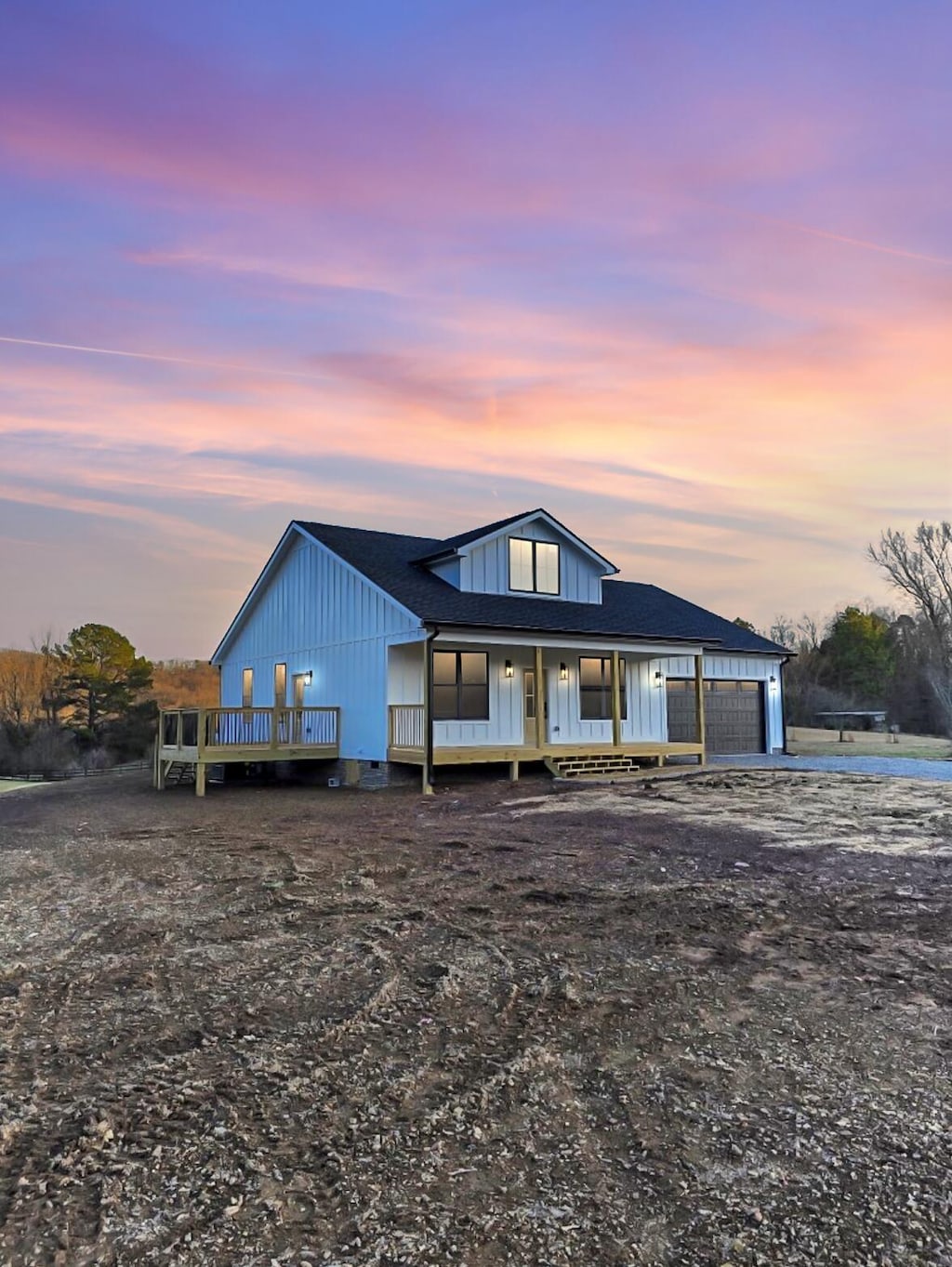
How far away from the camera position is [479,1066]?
3443 millimetres

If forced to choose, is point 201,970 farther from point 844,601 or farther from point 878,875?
point 844,601

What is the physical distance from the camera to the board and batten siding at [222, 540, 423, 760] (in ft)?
53.5

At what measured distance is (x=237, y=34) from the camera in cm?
1042

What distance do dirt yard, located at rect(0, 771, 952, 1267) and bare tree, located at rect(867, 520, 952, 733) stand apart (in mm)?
32500

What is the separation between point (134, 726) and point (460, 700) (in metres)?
27.2

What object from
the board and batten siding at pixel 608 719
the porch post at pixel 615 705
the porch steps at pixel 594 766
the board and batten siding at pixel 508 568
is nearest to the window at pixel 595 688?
the board and batten siding at pixel 608 719

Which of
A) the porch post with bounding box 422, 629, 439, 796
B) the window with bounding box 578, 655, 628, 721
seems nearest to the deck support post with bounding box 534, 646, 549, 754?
the window with bounding box 578, 655, 628, 721

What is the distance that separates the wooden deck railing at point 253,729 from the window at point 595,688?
19.0 ft

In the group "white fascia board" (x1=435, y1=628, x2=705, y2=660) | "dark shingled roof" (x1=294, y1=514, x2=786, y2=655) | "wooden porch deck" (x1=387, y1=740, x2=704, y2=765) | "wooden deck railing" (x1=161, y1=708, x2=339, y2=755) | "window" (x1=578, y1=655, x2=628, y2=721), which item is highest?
"dark shingled roof" (x1=294, y1=514, x2=786, y2=655)

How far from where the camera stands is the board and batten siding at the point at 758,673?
21431mm

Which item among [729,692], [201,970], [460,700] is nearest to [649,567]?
[729,692]

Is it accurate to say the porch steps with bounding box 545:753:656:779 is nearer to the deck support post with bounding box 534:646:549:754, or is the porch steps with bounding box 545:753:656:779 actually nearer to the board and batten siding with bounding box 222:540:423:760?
the deck support post with bounding box 534:646:549:754

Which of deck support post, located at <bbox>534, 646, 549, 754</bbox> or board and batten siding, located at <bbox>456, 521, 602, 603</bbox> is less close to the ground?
board and batten siding, located at <bbox>456, 521, 602, 603</bbox>

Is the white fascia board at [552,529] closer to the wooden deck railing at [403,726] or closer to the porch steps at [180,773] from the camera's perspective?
the wooden deck railing at [403,726]
